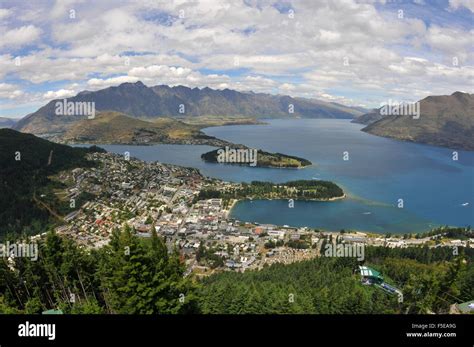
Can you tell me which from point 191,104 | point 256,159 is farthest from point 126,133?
point 191,104

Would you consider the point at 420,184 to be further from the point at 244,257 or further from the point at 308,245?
the point at 244,257

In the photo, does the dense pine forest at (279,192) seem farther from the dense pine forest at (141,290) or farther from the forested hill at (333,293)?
the dense pine forest at (141,290)

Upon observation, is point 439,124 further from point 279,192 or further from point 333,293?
point 333,293

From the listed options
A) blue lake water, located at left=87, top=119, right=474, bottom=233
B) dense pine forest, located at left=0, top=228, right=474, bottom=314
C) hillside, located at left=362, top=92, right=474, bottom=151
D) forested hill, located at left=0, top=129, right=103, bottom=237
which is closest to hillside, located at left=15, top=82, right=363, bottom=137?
hillside, located at left=362, top=92, right=474, bottom=151

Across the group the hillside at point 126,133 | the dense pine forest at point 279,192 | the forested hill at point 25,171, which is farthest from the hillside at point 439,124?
the forested hill at point 25,171

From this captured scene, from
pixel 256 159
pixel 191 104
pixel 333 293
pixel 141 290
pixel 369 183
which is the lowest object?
pixel 333 293

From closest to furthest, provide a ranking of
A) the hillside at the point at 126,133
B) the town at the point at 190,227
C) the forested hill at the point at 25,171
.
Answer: the town at the point at 190,227, the forested hill at the point at 25,171, the hillside at the point at 126,133

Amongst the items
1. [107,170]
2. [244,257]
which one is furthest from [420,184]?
[107,170]
